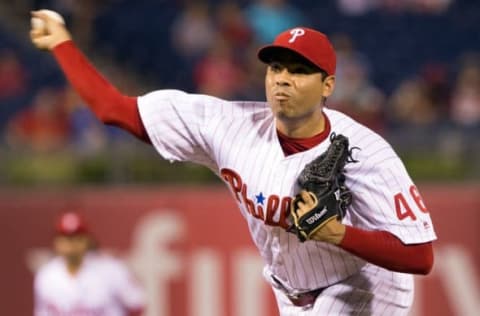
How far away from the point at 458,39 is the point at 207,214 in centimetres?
345

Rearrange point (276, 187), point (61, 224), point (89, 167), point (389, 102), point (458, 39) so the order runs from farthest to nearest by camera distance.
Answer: point (458, 39), point (389, 102), point (89, 167), point (61, 224), point (276, 187)

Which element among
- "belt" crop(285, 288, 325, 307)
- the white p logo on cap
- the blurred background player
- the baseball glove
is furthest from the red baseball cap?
the blurred background player

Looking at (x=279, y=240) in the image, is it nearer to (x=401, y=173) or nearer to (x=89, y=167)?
(x=401, y=173)

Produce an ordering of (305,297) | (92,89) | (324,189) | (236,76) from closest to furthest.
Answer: (324,189) < (92,89) < (305,297) < (236,76)

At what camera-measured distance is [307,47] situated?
14.8 ft

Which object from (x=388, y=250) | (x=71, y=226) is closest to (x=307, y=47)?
(x=388, y=250)

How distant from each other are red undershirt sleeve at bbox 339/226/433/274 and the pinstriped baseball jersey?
0.04 meters

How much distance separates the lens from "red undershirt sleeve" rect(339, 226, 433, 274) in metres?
4.37

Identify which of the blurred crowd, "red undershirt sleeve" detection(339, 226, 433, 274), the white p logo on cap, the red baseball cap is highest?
the white p logo on cap

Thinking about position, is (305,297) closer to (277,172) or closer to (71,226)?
(277,172)

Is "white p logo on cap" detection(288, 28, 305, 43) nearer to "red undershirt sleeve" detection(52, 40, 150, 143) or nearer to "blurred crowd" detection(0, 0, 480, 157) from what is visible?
"red undershirt sleeve" detection(52, 40, 150, 143)

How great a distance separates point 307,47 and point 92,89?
838 millimetres

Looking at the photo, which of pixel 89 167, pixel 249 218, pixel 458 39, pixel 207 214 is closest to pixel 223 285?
pixel 207 214

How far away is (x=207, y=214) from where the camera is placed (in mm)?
9719
